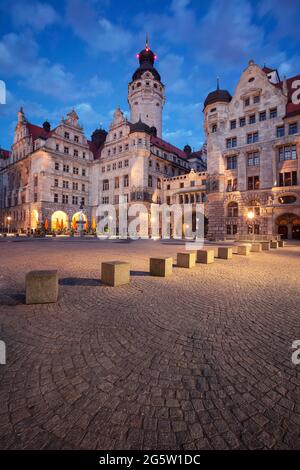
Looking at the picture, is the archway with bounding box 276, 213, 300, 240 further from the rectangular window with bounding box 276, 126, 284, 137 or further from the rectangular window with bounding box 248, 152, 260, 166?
the rectangular window with bounding box 276, 126, 284, 137

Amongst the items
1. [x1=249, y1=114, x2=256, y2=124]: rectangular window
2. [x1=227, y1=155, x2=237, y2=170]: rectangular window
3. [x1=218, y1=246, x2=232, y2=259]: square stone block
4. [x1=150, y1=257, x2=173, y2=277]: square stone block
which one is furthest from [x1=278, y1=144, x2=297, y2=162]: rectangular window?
[x1=150, y1=257, x2=173, y2=277]: square stone block

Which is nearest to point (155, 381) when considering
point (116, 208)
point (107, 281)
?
point (107, 281)

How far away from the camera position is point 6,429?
163cm

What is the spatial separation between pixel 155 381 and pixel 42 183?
4316 cm

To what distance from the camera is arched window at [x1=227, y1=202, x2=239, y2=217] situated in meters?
30.9

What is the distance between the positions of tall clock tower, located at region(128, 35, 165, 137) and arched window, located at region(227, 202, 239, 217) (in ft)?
102

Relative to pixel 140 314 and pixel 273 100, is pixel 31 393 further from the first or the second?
pixel 273 100

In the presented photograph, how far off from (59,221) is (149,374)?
4409 centimetres

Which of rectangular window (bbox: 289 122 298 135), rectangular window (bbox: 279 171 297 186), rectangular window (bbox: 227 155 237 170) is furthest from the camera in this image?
rectangular window (bbox: 227 155 237 170)

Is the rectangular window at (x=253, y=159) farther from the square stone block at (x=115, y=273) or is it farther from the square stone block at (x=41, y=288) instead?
the square stone block at (x=41, y=288)

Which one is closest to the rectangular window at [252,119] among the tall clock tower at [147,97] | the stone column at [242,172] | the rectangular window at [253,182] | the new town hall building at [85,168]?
the stone column at [242,172]

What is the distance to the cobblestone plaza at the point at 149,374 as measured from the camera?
1622 mm

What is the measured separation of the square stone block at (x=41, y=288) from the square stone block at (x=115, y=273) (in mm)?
1646

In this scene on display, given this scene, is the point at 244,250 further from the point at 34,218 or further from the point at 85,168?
the point at 85,168
